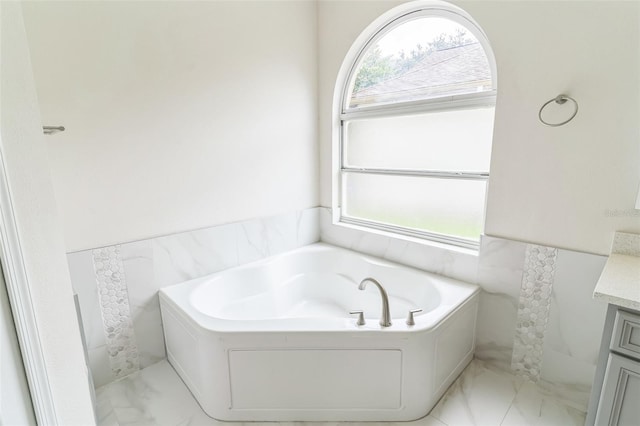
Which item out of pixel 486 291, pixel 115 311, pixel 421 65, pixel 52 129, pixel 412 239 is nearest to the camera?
pixel 52 129

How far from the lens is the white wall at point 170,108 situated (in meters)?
1.64

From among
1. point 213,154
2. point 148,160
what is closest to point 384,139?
point 213,154

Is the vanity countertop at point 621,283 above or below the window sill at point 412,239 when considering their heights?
above

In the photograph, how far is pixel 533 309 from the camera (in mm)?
1870

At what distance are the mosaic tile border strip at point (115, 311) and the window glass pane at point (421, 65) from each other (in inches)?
82.9

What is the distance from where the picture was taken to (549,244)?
69.9 inches

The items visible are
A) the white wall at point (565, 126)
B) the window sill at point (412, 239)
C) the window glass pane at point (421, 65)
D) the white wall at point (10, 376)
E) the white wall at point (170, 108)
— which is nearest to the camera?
the white wall at point (10, 376)

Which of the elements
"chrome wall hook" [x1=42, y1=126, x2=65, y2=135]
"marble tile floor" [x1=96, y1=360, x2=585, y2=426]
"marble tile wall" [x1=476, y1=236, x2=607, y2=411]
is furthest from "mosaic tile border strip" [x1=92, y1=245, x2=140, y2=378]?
"marble tile wall" [x1=476, y1=236, x2=607, y2=411]

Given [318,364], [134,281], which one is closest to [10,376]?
[318,364]

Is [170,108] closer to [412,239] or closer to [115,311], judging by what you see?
[115,311]

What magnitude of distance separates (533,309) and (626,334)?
0.78 meters

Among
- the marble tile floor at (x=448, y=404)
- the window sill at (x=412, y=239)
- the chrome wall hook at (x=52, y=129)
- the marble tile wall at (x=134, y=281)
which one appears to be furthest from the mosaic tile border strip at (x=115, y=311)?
the window sill at (x=412, y=239)

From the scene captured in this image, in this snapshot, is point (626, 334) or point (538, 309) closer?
point (626, 334)

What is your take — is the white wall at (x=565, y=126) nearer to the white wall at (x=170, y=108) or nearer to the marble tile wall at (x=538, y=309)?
the marble tile wall at (x=538, y=309)
